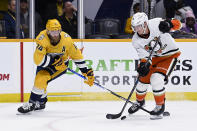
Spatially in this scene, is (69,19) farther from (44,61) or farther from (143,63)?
(143,63)

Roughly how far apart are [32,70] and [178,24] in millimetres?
2076

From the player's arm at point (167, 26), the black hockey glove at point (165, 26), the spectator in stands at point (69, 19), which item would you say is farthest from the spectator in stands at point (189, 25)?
the black hockey glove at point (165, 26)

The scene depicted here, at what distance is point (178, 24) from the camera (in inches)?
190

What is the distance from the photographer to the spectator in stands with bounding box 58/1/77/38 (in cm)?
621

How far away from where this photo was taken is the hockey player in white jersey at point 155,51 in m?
4.67

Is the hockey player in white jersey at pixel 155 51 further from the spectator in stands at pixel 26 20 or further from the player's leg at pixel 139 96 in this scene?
the spectator in stands at pixel 26 20

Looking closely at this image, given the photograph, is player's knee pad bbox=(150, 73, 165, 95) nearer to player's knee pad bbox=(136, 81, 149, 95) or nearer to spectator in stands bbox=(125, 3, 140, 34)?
player's knee pad bbox=(136, 81, 149, 95)

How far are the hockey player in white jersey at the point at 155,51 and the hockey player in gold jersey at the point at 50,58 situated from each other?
0.60m

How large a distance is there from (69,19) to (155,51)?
173cm

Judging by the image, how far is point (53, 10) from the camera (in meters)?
6.14

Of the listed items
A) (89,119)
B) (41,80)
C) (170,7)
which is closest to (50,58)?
(41,80)

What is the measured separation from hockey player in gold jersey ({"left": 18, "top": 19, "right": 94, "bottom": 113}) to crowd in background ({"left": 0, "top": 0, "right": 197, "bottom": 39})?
1.07m

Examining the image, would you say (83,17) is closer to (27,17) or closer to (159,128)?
(27,17)

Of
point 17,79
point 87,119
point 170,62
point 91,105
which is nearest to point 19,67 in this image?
point 17,79
